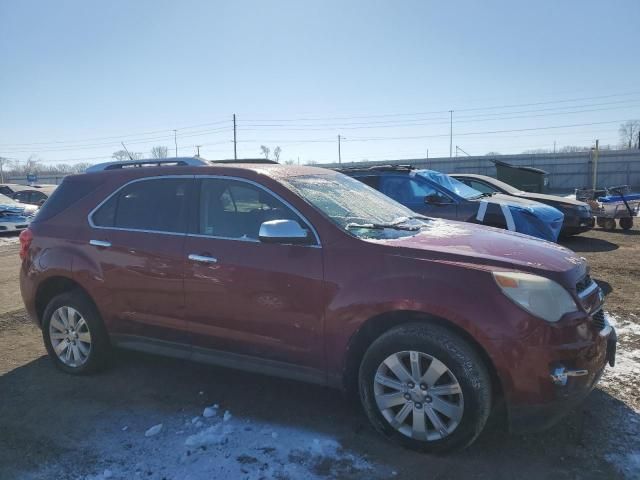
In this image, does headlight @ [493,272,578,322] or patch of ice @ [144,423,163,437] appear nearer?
headlight @ [493,272,578,322]

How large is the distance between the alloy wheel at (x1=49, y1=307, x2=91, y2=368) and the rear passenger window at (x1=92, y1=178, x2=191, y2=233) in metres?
0.85

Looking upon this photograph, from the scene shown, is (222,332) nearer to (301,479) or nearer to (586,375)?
(301,479)

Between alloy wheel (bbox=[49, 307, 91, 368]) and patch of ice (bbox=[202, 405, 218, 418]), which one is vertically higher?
alloy wheel (bbox=[49, 307, 91, 368])

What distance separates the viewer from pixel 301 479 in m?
2.86

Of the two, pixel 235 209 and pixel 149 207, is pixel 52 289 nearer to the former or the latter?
pixel 149 207

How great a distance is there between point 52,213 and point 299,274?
264 centimetres

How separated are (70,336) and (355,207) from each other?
2738 mm

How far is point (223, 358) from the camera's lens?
3.74 meters

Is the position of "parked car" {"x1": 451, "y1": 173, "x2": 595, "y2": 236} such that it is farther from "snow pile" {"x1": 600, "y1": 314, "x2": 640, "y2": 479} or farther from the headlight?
the headlight

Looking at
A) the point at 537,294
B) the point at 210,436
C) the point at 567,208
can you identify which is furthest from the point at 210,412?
the point at 567,208

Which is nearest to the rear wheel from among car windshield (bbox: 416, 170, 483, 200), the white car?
car windshield (bbox: 416, 170, 483, 200)

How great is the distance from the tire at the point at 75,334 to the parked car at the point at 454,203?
533 centimetres

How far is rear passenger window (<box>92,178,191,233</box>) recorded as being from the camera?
400 centimetres

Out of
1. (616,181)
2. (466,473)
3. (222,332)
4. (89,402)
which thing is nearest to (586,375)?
(466,473)
